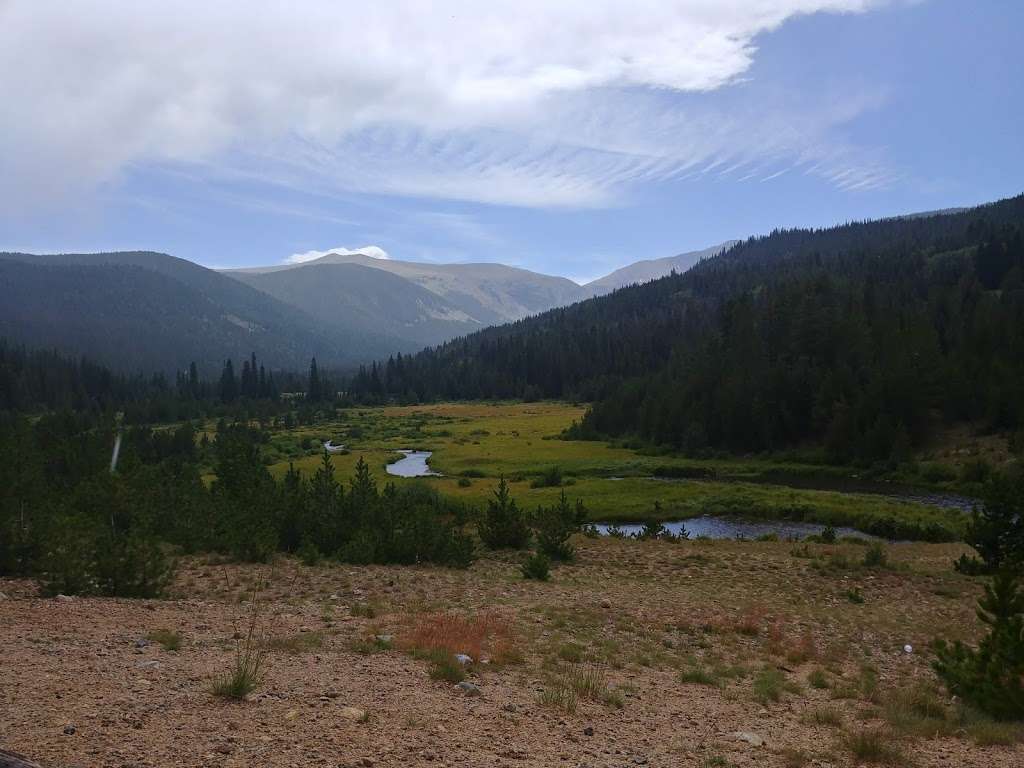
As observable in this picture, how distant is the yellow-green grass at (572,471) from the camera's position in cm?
4662

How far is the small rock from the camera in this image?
915cm

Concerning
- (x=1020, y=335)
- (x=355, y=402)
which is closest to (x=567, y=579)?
(x=1020, y=335)

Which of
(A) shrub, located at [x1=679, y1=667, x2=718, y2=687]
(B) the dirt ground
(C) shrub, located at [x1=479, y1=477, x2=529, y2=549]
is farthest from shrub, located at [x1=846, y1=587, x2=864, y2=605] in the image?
(C) shrub, located at [x1=479, y1=477, x2=529, y2=549]

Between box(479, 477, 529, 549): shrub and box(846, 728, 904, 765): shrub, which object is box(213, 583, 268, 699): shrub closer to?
box(846, 728, 904, 765): shrub

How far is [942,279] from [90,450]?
163 meters

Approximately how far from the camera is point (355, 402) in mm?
189250

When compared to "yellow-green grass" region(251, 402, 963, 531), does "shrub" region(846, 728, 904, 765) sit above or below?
above

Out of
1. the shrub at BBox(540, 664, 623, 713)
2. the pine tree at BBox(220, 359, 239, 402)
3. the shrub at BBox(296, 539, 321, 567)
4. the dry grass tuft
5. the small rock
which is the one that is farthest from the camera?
the pine tree at BBox(220, 359, 239, 402)

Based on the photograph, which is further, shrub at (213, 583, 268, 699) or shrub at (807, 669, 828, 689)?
shrub at (807, 669, 828, 689)

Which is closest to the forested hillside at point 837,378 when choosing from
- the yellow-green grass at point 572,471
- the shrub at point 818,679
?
the yellow-green grass at point 572,471

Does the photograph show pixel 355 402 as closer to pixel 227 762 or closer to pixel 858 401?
pixel 858 401

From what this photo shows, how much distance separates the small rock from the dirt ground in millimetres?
49

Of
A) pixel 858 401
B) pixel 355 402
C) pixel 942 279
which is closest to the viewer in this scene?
pixel 858 401

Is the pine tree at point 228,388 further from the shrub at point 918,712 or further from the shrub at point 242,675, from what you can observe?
→ the shrub at point 918,712
